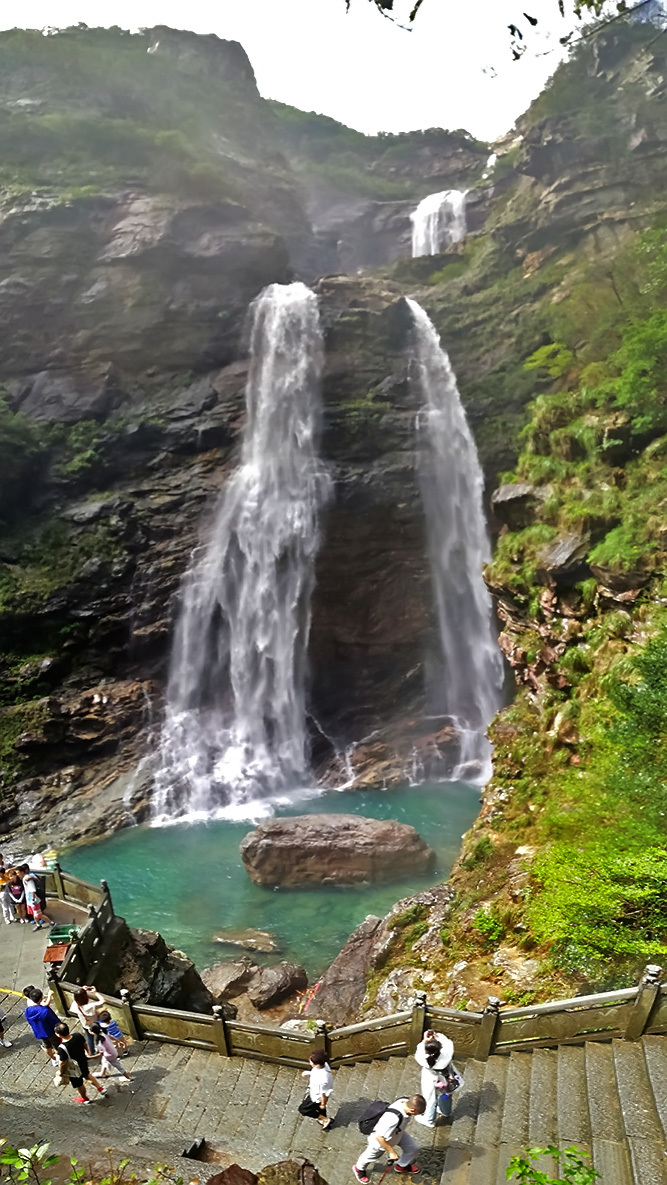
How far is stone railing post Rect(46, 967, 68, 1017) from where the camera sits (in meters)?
9.02

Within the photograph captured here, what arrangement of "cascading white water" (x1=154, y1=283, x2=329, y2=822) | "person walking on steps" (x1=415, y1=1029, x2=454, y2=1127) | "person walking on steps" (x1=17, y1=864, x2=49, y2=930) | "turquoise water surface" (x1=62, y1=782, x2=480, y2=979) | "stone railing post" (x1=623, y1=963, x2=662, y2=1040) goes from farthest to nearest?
"cascading white water" (x1=154, y1=283, x2=329, y2=822) → "turquoise water surface" (x1=62, y1=782, x2=480, y2=979) → "person walking on steps" (x1=17, y1=864, x2=49, y2=930) → "person walking on steps" (x1=415, y1=1029, x2=454, y2=1127) → "stone railing post" (x1=623, y1=963, x2=662, y2=1040)

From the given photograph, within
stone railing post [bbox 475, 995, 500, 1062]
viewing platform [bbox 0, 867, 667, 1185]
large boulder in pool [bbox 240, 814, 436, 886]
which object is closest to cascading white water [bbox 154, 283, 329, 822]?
large boulder in pool [bbox 240, 814, 436, 886]

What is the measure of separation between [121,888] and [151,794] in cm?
568

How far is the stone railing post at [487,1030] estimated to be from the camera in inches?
286

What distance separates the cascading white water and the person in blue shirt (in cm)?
1868

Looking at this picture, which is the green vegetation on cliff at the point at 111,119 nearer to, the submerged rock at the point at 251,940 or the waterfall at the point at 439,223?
the waterfall at the point at 439,223

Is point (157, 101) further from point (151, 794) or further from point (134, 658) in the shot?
point (151, 794)

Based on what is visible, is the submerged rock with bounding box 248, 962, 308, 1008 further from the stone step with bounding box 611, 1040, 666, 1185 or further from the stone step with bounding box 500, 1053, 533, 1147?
the stone step with bounding box 611, 1040, 666, 1185

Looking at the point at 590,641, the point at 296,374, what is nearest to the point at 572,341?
the point at 296,374

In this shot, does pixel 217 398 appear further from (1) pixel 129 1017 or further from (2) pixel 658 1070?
(2) pixel 658 1070

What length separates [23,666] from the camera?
90.8ft

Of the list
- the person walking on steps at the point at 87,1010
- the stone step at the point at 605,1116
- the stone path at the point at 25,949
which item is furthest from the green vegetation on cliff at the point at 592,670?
the stone path at the point at 25,949

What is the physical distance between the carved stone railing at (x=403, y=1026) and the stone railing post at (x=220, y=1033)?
14 mm

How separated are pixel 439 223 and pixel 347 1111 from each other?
54458mm
